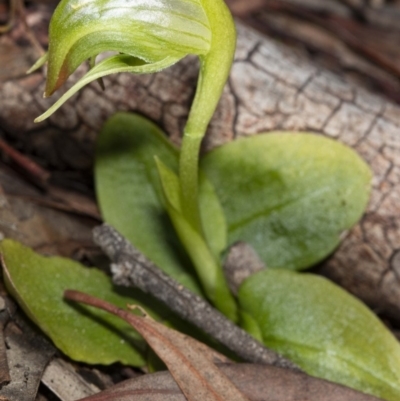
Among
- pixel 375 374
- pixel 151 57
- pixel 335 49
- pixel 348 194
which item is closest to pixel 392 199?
pixel 348 194

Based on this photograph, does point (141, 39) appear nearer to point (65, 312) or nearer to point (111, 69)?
point (111, 69)

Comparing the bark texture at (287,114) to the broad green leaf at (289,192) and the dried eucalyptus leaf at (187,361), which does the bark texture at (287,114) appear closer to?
the broad green leaf at (289,192)

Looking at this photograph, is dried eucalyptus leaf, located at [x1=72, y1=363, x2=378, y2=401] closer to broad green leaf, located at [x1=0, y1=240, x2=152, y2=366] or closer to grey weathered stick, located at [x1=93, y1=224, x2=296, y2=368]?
grey weathered stick, located at [x1=93, y1=224, x2=296, y2=368]

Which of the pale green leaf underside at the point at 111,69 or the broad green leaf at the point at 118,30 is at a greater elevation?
the broad green leaf at the point at 118,30

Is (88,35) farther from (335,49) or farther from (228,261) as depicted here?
(335,49)

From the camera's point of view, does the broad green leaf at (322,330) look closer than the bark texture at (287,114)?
Yes

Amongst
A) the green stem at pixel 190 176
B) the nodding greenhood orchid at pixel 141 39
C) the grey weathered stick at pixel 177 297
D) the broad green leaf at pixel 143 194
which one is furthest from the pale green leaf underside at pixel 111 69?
the broad green leaf at pixel 143 194
